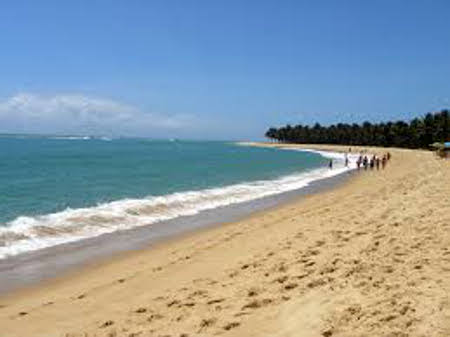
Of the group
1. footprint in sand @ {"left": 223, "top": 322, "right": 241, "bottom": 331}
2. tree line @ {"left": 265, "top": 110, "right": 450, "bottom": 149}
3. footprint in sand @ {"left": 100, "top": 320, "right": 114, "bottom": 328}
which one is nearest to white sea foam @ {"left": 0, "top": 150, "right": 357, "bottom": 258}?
footprint in sand @ {"left": 100, "top": 320, "right": 114, "bottom": 328}

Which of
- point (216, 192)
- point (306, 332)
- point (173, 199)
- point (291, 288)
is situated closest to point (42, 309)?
point (291, 288)

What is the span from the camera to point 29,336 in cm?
561

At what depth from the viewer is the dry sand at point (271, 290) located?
15.6 ft

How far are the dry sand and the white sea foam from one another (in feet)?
11.0

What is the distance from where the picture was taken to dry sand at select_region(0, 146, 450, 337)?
15.6ft

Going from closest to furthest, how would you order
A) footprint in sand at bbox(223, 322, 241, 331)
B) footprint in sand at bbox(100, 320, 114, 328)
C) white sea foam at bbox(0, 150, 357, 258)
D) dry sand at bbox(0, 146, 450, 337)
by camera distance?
dry sand at bbox(0, 146, 450, 337), footprint in sand at bbox(223, 322, 241, 331), footprint in sand at bbox(100, 320, 114, 328), white sea foam at bbox(0, 150, 357, 258)

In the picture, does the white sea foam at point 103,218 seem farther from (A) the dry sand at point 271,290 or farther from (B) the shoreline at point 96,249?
(A) the dry sand at point 271,290

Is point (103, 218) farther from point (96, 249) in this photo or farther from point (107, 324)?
point (107, 324)

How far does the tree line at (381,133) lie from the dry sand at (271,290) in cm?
7965

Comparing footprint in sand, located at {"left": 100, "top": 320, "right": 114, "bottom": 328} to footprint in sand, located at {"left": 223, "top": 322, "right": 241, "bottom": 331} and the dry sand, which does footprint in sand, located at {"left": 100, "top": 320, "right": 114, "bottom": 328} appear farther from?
footprint in sand, located at {"left": 223, "top": 322, "right": 241, "bottom": 331}

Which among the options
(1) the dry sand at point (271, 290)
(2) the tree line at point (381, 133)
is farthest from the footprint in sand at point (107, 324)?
(2) the tree line at point (381, 133)

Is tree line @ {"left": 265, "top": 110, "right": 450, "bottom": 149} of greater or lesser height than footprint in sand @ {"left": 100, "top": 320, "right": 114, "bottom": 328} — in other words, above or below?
above

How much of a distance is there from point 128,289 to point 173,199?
13510mm

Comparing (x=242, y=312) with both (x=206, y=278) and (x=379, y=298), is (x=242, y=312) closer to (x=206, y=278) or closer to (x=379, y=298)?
(x=379, y=298)
